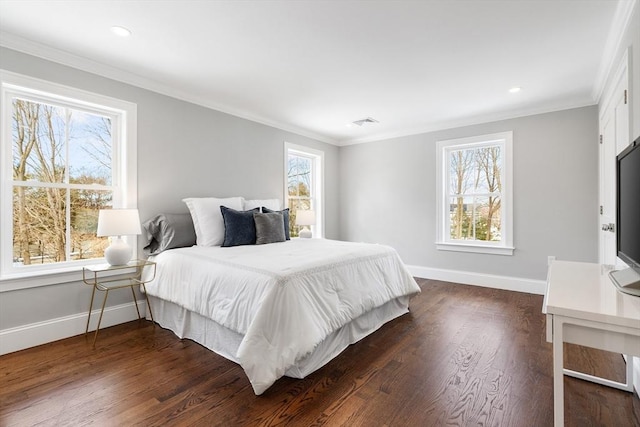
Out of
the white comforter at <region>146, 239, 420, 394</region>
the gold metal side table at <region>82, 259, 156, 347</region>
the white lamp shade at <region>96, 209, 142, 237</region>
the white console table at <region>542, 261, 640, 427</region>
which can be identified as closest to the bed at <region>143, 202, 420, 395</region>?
the white comforter at <region>146, 239, 420, 394</region>

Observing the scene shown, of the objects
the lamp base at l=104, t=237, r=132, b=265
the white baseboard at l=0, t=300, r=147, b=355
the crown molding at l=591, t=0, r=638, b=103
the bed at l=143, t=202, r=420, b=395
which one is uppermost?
the crown molding at l=591, t=0, r=638, b=103

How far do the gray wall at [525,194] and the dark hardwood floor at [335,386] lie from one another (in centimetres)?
169

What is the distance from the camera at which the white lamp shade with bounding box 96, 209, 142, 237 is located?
251 cm

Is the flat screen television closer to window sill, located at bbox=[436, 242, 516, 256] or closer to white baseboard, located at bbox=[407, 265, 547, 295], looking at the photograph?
white baseboard, located at bbox=[407, 265, 547, 295]

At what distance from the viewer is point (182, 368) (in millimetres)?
2119

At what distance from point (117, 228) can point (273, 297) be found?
160 centimetres

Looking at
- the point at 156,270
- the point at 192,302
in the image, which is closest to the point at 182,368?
the point at 192,302

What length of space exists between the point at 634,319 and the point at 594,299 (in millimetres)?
204

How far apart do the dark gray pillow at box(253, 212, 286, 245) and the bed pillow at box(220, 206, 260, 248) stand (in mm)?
59

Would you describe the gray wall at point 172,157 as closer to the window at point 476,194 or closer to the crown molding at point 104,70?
the crown molding at point 104,70

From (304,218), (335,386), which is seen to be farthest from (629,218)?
(304,218)

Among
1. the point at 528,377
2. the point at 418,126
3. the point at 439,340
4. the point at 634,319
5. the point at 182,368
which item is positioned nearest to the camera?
the point at 634,319

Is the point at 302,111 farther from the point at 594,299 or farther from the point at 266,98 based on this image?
the point at 594,299

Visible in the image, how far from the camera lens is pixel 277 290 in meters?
1.90
